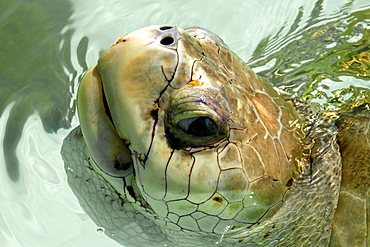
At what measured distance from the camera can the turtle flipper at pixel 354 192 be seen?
1.81m

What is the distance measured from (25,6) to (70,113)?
1.03m

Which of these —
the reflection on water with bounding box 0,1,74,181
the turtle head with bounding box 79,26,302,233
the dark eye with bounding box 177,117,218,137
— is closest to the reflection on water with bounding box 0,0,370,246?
the reflection on water with bounding box 0,1,74,181

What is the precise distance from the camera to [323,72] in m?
2.45

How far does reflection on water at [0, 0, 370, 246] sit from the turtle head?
835mm

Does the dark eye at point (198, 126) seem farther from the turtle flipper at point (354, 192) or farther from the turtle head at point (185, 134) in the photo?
the turtle flipper at point (354, 192)

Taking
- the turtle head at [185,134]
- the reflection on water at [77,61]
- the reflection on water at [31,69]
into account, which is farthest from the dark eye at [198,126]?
the reflection on water at [31,69]

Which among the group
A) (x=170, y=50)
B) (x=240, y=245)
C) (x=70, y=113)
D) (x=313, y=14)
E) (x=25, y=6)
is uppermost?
(x=170, y=50)

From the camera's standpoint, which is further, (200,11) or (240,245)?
(200,11)

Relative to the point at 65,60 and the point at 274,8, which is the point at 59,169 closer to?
the point at 65,60

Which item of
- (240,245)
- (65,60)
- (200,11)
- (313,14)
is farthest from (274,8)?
(240,245)

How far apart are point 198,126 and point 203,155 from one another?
0.38 ft

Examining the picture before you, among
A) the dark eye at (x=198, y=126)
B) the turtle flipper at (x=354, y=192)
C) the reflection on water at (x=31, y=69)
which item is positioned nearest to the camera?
the dark eye at (x=198, y=126)

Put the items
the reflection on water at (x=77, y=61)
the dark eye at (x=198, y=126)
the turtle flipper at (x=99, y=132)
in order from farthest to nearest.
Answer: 1. the reflection on water at (x=77, y=61)
2. the turtle flipper at (x=99, y=132)
3. the dark eye at (x=198, y=126)

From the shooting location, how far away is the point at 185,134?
142 cm
